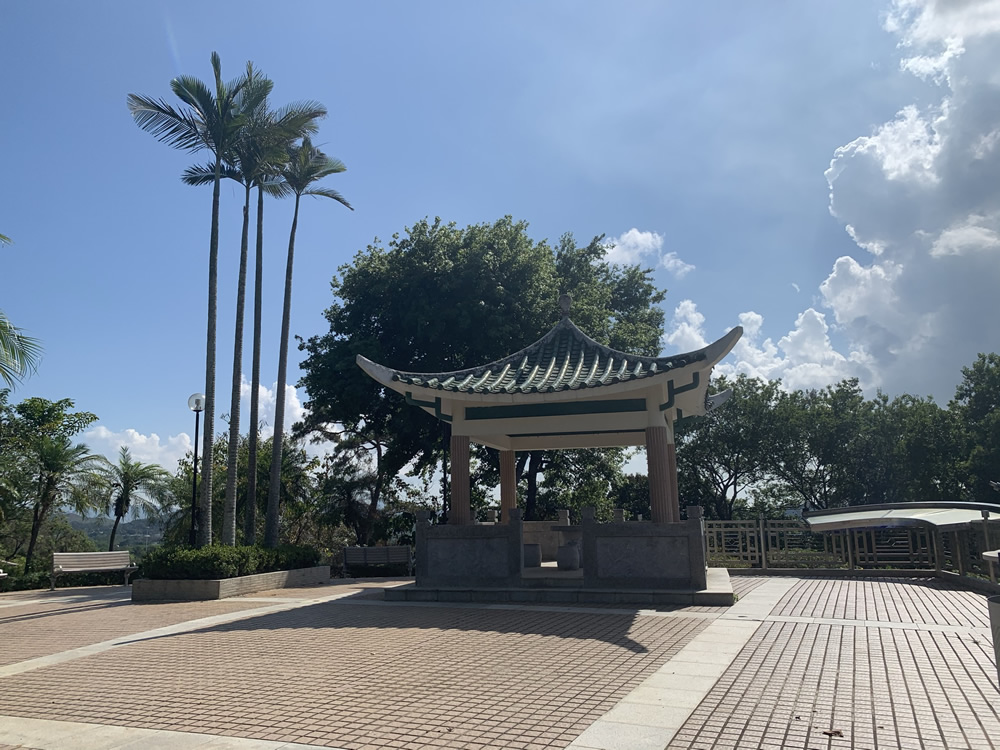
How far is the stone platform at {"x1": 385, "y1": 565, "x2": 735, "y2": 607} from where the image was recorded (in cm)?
1170

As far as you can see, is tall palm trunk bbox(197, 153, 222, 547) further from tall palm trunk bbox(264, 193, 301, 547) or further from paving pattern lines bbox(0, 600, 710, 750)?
paving pattern lines bbox(0, 600, 710, 750)

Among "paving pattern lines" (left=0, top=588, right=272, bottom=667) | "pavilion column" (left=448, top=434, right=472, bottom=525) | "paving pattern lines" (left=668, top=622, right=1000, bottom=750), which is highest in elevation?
"pavilion column" (left=448, top=434, right=472, bottom=525)

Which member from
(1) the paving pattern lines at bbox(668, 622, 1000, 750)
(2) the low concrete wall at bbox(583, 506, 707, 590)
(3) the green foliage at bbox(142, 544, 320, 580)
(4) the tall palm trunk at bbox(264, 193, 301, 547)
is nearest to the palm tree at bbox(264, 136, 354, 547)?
(4) the tall palm trunk at bbox(264, 193, 301, 547)

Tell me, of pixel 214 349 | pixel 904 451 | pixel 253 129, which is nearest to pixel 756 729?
pixel 214 349

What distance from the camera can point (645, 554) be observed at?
12531 mm

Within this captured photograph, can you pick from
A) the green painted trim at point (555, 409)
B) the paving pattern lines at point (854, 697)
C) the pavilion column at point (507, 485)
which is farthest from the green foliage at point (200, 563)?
the paving pattern lines at point (854, 697)

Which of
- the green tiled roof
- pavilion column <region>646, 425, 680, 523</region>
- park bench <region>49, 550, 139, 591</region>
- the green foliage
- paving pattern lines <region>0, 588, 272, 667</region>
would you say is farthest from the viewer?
park bench <region>49, 550, 139, 591</region>

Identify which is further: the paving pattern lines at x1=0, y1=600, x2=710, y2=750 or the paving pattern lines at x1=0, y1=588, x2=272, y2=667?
the paving pattern lines at x1=0, y1=588, x2=272, y2=667

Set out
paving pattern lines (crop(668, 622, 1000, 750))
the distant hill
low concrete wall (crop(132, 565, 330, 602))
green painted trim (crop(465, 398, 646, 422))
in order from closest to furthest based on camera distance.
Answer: paving pattern lines (crop(668, 622, 1000, 750)) < green painted trim (crop(465, 398, 646, 422)) < low concrete wall (crop(132, 565, 330, 602)) < the distant hill

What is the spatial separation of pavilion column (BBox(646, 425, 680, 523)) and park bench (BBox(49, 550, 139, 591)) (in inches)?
573

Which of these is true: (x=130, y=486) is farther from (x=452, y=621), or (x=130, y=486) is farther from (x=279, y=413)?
(x=452, y=621)

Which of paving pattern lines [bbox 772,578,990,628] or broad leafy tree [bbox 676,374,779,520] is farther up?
broad leafy tree [bbox 676,374,779,520]

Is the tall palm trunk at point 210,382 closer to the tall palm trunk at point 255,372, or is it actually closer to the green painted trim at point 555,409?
the tall palm trunk at point 255,372

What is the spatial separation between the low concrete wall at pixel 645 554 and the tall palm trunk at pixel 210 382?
9746 millimetres
